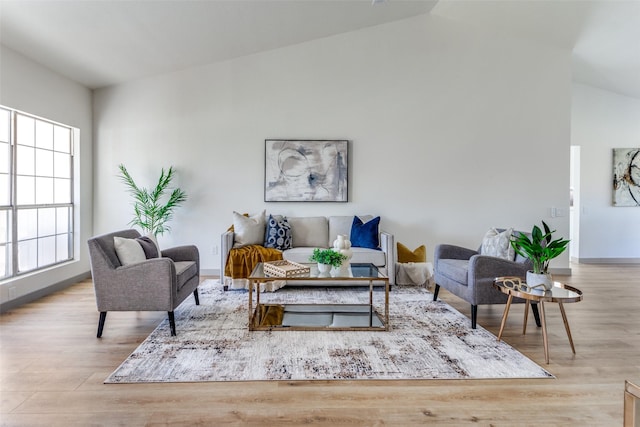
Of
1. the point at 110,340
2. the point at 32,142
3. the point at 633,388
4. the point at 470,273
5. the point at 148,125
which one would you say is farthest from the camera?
the point at 148,125

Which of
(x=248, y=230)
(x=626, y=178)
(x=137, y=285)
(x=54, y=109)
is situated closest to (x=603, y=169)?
(x=626, y=178)

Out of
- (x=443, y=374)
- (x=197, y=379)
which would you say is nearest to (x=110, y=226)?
(x=197, y=379)

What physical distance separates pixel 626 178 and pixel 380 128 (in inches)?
182

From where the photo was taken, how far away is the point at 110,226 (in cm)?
538

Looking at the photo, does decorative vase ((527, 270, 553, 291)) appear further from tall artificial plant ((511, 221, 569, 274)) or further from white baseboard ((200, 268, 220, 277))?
white baseboard ((200, 268, 220, 277))

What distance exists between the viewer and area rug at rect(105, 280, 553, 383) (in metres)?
2.41

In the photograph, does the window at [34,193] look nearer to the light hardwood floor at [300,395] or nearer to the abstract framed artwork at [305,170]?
the light hardwood floor at [300,395]

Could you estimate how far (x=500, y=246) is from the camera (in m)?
3.57

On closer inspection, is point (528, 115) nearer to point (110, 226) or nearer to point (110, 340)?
point (110, 340)

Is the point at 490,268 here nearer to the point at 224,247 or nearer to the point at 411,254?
the point at 411,254

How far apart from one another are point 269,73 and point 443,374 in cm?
443

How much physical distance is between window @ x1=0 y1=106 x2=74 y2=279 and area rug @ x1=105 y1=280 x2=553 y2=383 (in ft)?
6.51

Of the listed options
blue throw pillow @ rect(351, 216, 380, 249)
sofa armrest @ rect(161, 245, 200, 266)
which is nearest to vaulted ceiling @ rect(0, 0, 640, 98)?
sofa armrest @ rect(161, 245, 200, 266)

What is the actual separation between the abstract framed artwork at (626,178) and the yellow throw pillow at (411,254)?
405cm
